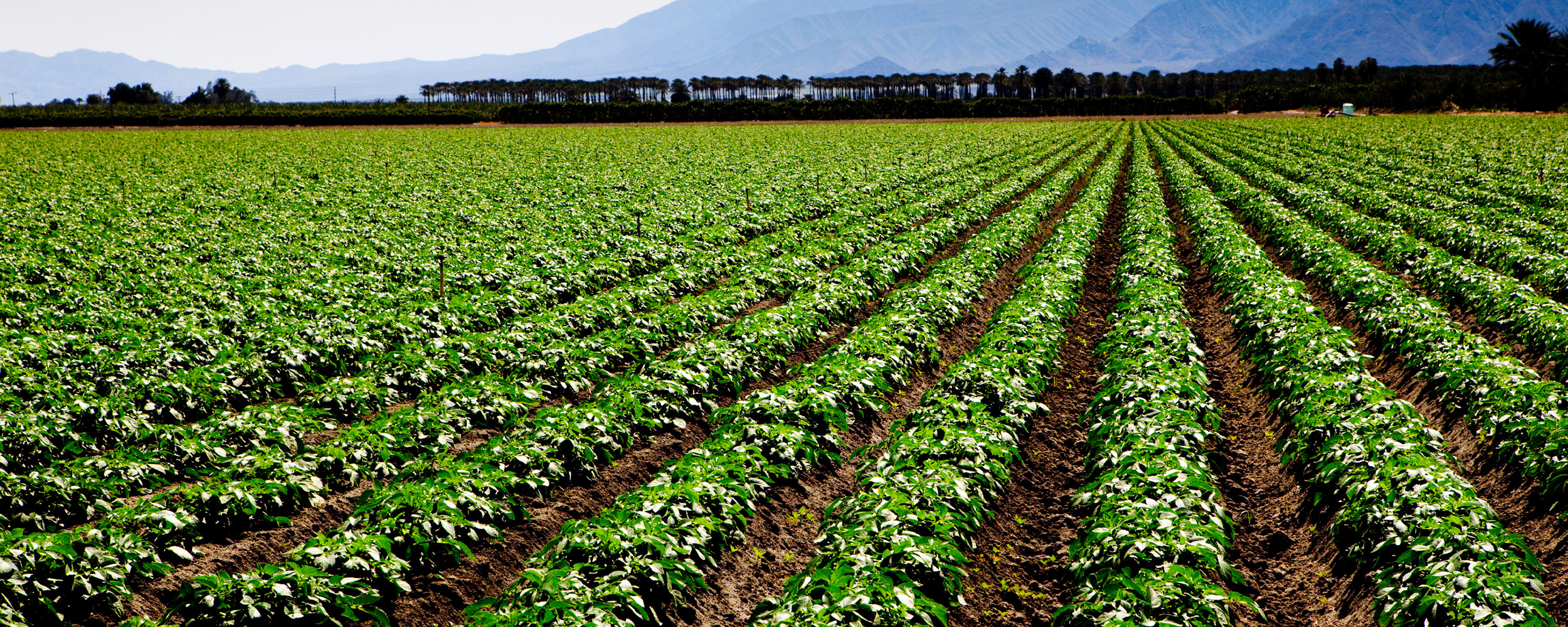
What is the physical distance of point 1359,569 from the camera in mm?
6699

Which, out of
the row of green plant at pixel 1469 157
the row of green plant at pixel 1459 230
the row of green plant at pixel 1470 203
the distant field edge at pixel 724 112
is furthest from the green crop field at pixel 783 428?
the distant field edge at pixel 724 112

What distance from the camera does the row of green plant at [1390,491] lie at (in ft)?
17.5

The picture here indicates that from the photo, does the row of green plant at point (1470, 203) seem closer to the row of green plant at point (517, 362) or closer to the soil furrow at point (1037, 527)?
the soil furrow at point (1037, 527)

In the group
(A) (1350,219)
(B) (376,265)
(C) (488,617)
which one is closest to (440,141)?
(B) (376,265)

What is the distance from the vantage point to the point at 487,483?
7195 mm

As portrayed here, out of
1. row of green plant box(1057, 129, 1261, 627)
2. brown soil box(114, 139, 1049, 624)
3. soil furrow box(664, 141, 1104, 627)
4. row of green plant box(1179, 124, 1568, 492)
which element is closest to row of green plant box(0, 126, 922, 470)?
brown soil box(114, 139, 1049, 624)

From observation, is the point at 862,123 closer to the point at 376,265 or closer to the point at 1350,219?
the point at 1350,219

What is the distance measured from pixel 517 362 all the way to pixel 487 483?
438 centimetres

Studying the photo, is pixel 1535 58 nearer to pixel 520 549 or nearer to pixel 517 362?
pixel 517 362

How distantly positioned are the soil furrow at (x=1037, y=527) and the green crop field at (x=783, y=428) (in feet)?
0.14

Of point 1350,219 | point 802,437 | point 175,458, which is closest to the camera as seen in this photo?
point 175,458

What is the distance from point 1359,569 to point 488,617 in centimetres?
699

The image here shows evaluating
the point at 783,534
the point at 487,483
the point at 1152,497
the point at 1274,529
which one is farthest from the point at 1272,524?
the point at 487,483

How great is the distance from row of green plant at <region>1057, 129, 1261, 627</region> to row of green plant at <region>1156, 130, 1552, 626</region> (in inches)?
36.6
